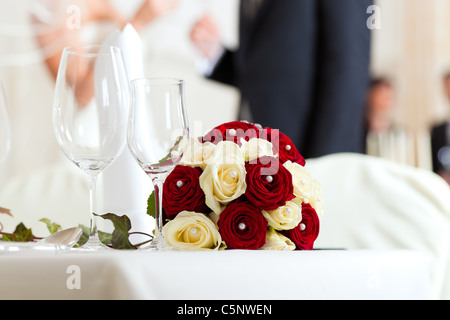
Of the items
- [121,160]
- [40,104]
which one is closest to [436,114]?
[40,104]

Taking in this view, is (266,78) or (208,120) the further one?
(208,120)

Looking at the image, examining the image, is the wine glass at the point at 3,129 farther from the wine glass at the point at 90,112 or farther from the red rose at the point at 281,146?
the red rose at the point at 281,146

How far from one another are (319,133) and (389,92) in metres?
4.50

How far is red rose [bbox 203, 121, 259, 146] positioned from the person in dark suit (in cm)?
151

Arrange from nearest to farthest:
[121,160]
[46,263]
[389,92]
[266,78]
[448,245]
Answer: [46,263] < [121,160] < [448,245] < [266,78] < [389,92]

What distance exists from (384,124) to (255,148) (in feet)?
19.8

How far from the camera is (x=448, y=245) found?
1.16 m

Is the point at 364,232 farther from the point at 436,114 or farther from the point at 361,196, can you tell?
the point at 436,114

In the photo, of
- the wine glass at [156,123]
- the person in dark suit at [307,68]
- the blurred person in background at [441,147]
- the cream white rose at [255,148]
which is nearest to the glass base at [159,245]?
the wine glass at [156,123]

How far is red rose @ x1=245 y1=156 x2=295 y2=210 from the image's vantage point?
21.2 inches

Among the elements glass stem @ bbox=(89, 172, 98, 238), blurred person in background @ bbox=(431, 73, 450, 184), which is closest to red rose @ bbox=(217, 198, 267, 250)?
glass stem @ bbox=(89, 172, 98, 238)

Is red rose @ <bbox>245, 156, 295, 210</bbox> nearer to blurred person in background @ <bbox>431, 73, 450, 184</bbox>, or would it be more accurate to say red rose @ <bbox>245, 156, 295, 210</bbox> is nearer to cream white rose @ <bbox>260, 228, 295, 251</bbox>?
cream white rose @ <bbox>260, 228, 295, 251</bbox>

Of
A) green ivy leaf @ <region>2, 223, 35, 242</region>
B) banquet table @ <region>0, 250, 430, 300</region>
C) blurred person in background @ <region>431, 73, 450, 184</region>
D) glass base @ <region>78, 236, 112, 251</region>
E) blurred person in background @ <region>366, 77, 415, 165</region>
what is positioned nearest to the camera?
banquet table @ <region>0, 250, 430, 300</region>

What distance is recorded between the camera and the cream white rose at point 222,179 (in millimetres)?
540
